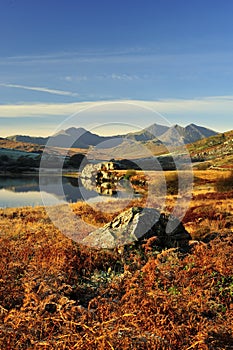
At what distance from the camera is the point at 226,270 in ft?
28.0

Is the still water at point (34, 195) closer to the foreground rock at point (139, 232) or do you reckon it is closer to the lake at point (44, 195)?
the lake at point (44, 195)

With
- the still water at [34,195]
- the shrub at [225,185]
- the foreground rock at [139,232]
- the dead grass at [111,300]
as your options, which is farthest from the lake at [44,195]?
the dead grass at [111,300]

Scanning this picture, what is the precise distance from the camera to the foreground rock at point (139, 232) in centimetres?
1134

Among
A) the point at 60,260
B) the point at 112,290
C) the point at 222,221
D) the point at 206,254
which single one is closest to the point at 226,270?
the point at 206,254

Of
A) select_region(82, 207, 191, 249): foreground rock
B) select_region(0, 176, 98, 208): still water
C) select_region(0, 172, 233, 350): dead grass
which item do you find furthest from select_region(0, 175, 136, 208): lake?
Answer: select_region(0, 172, 233, 350): dead grass

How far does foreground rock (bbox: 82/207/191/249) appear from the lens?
11.3 m

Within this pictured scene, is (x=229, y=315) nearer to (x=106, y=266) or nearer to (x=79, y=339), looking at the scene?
(x=79, y=339)

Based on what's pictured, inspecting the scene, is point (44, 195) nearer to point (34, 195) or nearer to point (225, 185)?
point (34, 195)

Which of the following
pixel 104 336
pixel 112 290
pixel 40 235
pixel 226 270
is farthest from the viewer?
pixel 40 235

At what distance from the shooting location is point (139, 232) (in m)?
11.5

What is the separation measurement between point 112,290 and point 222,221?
12541 mm

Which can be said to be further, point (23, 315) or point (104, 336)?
point (23, 315)

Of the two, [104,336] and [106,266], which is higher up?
[104,336]

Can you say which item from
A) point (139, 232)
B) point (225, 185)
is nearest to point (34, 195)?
point (225, 185)
